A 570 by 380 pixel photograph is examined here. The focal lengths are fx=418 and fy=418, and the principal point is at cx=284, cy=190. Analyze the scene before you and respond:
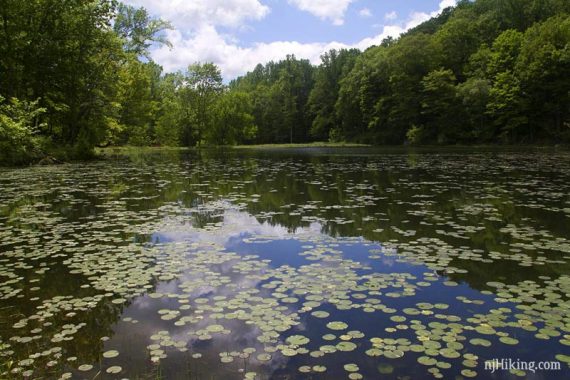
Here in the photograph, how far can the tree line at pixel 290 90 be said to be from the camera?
96.6 feet

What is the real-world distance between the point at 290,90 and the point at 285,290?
104426mm

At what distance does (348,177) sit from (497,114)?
42.0 meters

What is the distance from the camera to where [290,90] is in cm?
10681

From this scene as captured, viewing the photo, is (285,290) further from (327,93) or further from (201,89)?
(327,93)

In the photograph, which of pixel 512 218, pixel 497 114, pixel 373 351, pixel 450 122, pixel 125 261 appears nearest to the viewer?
pixel 373 351

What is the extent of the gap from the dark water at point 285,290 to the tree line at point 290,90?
1421 centimetres

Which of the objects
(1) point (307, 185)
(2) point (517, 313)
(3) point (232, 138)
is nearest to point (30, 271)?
(2) point (517, 313)

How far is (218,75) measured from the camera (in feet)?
237

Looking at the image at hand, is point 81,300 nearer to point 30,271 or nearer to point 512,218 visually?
point 30,271

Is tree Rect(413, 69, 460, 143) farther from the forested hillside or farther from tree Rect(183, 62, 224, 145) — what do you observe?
tree Rect(183, 62, 224, 145)

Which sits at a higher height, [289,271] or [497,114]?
[497,114]

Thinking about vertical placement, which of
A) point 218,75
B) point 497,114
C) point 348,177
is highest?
point 218,75

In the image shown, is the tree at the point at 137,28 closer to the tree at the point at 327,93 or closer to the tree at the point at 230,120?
the tree at the point at 230,120

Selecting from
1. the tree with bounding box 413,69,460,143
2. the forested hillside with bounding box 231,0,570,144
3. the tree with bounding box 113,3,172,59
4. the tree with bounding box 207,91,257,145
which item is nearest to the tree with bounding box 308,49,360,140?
the forested hillside with bounding box 231,0,570,144
